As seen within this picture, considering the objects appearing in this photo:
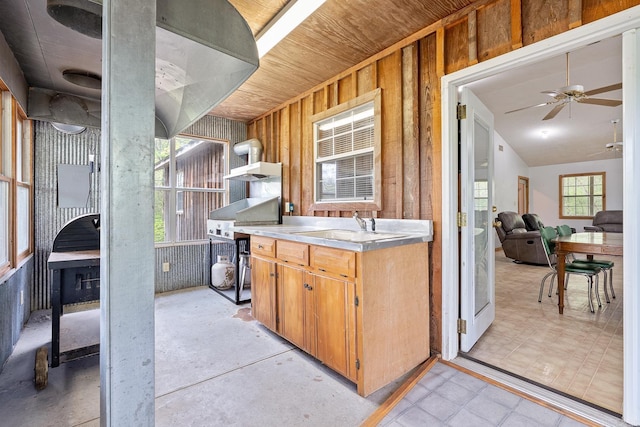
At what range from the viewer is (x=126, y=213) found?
872mm

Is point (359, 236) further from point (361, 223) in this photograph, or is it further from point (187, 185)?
point (187, 185)

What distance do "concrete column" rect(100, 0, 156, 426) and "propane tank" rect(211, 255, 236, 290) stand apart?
3.42 metres

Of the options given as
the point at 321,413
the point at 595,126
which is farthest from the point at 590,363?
the point at 595,126

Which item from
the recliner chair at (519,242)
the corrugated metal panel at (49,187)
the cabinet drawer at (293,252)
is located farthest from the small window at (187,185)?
the recliner chair at (519,242)

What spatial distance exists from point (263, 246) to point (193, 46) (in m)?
1.86

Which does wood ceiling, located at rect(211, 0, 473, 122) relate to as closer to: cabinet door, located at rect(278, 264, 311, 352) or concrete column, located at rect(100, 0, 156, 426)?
concrete column, located at rect(100, 0, 156, 426)

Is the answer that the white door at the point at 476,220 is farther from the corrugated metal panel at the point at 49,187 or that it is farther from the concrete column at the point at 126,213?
the corrugated metal panel at the point at 49,187

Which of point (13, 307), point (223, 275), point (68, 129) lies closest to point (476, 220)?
point (223, 275)

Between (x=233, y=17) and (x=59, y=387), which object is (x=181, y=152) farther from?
(x=233, y=17)

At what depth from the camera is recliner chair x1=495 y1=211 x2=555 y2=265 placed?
5691 millimetres

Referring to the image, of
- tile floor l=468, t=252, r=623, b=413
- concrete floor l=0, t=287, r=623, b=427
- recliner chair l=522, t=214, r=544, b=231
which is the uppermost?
recliner chair l=522, t=214, r=544, b=231

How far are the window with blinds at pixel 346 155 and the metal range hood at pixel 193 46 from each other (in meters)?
1.62

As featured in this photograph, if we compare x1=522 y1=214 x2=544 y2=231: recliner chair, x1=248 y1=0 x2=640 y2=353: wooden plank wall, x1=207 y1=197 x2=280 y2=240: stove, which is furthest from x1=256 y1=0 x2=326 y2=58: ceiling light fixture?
A: x1=522 y1=214 x2=544 y2=231: recliner chair

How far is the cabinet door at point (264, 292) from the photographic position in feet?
8.79
